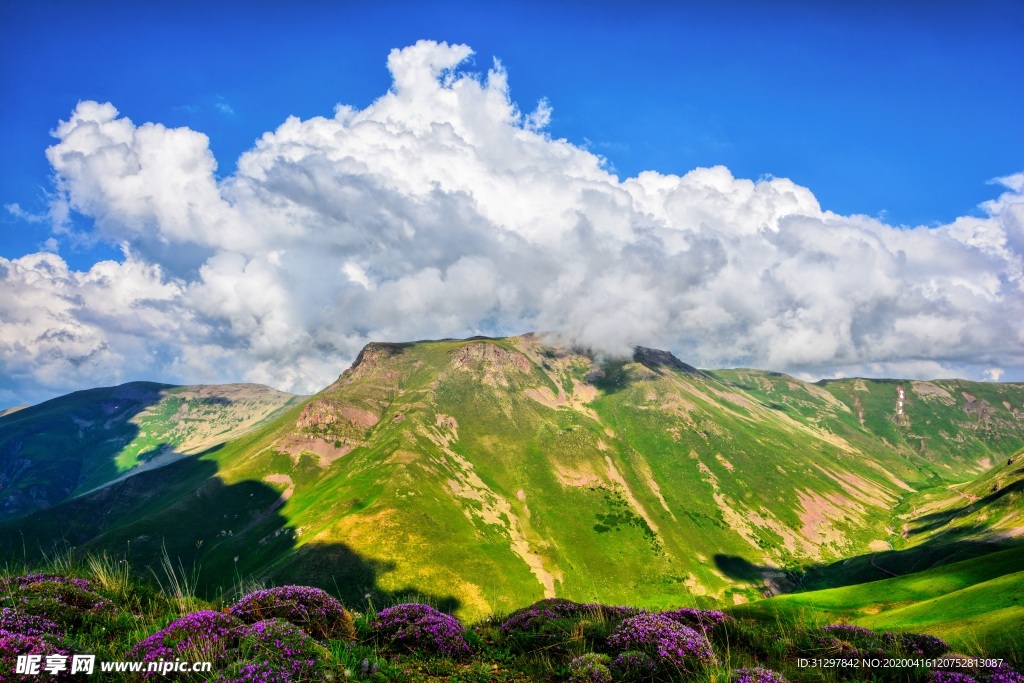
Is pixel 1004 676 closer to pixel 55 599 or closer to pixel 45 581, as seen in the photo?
pixel 55 599

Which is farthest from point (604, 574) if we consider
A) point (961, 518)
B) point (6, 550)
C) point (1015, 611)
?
point (6, 550)

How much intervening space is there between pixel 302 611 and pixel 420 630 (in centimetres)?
328

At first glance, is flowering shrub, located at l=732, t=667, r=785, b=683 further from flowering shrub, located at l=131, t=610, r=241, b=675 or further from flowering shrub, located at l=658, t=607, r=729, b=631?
flowering shrub, located at l=131, t=610, r=241, b=675

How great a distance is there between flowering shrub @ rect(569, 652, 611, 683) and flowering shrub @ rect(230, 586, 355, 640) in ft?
18.7

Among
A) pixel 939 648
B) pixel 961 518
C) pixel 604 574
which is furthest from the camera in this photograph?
pixel 604 574

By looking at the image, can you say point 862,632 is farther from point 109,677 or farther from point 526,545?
point 526,545

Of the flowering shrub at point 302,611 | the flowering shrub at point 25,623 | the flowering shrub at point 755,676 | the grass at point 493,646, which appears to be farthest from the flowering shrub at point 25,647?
the flowering shrub at point 755,676

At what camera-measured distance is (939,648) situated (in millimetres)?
12094

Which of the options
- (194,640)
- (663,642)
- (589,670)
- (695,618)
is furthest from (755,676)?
(194,640)

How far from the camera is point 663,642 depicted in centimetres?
1032

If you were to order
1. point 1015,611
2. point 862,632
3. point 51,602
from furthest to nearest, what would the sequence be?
point 1015,611 → point 862,632 → point 51,602

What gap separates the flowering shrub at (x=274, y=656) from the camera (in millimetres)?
7637

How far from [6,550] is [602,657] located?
→ 865 ft

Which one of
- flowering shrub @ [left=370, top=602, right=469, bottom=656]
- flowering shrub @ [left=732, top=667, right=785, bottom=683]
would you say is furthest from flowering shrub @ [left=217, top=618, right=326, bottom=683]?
flowering shrub @ [left=732, top=667, right=785, bottom=683]
